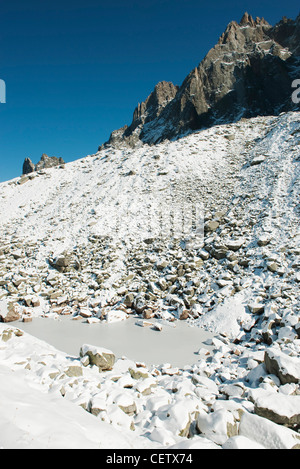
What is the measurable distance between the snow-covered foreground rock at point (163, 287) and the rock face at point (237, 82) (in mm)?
36815

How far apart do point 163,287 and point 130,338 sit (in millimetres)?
3525

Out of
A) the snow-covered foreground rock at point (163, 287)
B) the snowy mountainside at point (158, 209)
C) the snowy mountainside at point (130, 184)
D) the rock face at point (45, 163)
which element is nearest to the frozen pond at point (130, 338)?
the snow-covered foreground rock at point (163, 287)

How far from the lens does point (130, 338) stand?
8.88 m

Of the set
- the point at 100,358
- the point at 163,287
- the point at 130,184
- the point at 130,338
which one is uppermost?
the point at 130,184

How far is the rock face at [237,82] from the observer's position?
5834 centimetres

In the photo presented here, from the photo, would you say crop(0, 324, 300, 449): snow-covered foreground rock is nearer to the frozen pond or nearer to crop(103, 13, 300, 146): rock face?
the frozen pond

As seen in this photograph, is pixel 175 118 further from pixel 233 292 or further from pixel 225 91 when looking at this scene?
pixel 233 292

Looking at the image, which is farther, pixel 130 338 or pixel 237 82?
pixel 237 82

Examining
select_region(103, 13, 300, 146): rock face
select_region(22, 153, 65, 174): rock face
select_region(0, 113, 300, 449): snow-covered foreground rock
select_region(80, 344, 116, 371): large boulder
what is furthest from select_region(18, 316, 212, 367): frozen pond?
select_region(22, 153, 65, 174): rock face

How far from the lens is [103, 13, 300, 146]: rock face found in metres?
58.3

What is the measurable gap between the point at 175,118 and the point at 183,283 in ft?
225

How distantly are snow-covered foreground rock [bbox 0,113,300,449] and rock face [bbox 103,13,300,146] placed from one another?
36.8 m

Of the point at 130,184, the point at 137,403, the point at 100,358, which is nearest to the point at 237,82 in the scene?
the point at 130,184

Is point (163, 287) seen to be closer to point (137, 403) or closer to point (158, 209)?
point (137, 403)
